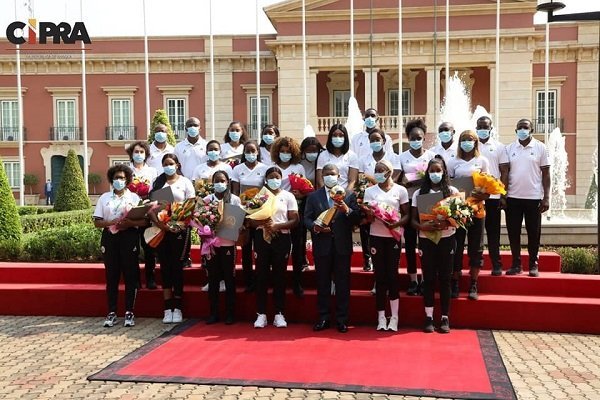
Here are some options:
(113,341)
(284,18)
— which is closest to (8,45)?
(284,18)

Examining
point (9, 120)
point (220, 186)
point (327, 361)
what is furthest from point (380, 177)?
point (9, 120)

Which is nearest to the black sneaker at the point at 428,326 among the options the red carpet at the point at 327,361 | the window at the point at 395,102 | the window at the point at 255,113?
the red carpet at the point at 327,361

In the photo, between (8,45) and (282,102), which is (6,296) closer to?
(282,102)

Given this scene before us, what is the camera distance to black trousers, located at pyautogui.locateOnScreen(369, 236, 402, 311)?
6.35m

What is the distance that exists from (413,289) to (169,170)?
2.91 m

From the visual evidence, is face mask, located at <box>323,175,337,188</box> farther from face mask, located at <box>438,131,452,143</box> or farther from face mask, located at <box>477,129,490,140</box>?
face mask, located at <box>477,129,490,140</box>

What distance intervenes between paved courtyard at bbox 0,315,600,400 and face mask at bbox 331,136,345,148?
8.29 feet

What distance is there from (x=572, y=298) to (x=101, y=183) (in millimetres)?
28993

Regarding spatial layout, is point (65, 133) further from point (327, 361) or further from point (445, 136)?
point (327, 361)

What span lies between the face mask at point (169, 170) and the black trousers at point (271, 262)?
112cm

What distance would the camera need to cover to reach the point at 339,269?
21.0ft

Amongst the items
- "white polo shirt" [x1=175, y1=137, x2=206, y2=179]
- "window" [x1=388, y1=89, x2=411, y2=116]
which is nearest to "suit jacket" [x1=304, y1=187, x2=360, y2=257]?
"white polo shirt" [x1=175, y1=137, x2=206, y2=179]

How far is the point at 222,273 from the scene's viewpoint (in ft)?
22.2

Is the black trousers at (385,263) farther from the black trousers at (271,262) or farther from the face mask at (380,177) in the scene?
the black trousers at (271,262)
